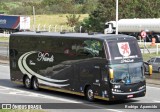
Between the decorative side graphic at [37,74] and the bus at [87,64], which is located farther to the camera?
the decorative side graphic at [37,74]

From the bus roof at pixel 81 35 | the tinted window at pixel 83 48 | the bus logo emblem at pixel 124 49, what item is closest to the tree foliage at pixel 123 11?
the bus roof at pixel 81 35

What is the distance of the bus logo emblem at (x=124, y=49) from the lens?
19.9 m

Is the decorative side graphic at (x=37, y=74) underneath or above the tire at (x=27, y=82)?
above

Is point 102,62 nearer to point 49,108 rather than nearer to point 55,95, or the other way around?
point 49,108

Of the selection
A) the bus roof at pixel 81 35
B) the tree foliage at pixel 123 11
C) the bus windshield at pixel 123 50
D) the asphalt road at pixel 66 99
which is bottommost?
the asphalt road at pixel 66 99

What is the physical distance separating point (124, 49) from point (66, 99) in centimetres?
370

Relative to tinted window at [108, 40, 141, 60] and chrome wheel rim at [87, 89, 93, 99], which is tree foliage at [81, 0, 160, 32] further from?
chrome wheel rim at [87, 89, 93, 99]

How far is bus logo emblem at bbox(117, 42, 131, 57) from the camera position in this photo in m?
19.9

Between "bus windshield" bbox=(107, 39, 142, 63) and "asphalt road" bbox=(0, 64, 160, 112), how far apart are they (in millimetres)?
1934

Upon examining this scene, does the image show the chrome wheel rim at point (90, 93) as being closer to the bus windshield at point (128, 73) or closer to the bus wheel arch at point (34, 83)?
the bus windshield at point (128, 73)

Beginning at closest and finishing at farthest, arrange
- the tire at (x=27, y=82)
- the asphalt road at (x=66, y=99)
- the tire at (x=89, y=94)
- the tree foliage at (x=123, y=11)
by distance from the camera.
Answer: the asphalt road at (x=66, y=99)
the tire at (x=89, y=94)
the tire at (x=27, y=82)
the tree foliage at (x=123, y=11)

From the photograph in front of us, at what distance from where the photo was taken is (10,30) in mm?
93625

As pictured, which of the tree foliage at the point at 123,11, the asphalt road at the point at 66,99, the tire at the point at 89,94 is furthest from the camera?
the tree foliage at the point at 123,11

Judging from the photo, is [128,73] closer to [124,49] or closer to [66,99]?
[124,49]
